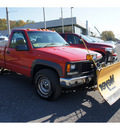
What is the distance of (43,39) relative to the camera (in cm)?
452

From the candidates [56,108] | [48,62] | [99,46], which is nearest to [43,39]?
[48,62]

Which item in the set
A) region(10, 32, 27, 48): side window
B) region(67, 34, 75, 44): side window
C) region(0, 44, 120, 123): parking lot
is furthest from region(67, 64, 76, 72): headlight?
region(67, 34, 75, 44): side window

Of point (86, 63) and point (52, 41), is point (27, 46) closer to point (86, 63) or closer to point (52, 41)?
point (52, 41)

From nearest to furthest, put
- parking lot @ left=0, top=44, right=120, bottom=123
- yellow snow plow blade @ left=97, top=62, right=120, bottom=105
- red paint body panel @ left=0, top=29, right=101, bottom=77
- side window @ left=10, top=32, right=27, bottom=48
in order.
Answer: parking lot @ left=0, top=44, right=120, bottom=123, yellow snow plow blade @ left=97, top=62, right=120, bottom=105, red paint body panel @ left=0, top=29, right=101, bottom=77, side window @ left=10, top=32, right=27, bottom=48

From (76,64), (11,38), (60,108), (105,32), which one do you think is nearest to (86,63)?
(76,64)

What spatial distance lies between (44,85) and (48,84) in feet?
0.74

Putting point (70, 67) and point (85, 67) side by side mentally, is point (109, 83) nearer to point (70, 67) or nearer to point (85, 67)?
point (85, 67)

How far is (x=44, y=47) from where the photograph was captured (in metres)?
4.20

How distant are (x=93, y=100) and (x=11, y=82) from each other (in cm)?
330

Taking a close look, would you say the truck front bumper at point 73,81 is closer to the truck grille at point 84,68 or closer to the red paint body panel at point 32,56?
the truck grille at point 84,68

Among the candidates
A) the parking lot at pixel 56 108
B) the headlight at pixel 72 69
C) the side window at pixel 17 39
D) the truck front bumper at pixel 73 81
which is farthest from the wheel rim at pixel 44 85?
the side window at pixel 17 39

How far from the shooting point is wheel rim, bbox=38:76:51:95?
147 inches

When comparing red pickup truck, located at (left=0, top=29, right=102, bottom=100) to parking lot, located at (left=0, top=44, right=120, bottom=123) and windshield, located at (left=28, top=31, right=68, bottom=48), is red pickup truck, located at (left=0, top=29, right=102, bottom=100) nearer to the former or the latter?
windshield, located at (left=28, top=31, right=68, bottom=48)

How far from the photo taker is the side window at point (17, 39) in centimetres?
443
